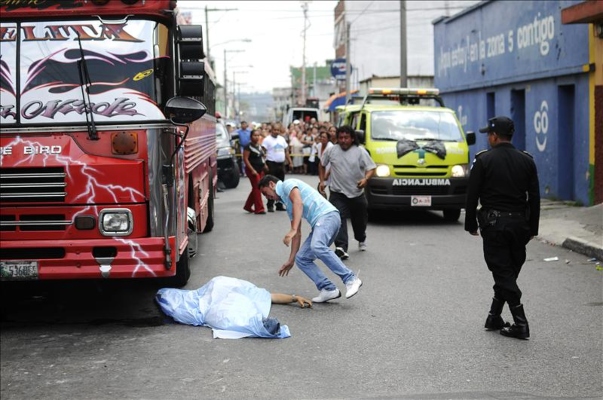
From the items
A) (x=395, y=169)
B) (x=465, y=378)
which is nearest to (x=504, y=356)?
(x=465, y=378)

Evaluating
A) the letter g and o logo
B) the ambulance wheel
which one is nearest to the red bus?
the ambulance wheel

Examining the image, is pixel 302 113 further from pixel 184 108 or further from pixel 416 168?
pixel 184 108

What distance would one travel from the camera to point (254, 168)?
59.2 feet

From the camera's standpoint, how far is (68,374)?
6559mm

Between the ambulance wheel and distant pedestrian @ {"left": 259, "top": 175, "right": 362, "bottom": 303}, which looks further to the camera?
the ambulance wheel

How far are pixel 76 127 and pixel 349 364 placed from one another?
9.75 feet

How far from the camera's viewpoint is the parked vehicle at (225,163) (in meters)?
24.9

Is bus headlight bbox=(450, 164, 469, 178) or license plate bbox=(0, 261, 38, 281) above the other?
bus headlight bbox=(450, 164, 469, 178)

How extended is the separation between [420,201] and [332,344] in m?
8.09

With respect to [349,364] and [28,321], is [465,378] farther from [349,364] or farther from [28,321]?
[28,321]

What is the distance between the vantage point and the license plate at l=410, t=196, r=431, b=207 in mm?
15195

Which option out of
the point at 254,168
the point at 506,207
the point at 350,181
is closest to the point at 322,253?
the point at 506,207

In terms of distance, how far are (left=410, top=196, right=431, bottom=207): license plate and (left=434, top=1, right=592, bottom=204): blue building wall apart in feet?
13.4

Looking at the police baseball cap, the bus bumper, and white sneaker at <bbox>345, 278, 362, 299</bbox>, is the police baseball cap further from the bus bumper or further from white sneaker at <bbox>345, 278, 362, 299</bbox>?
the bus bumper
